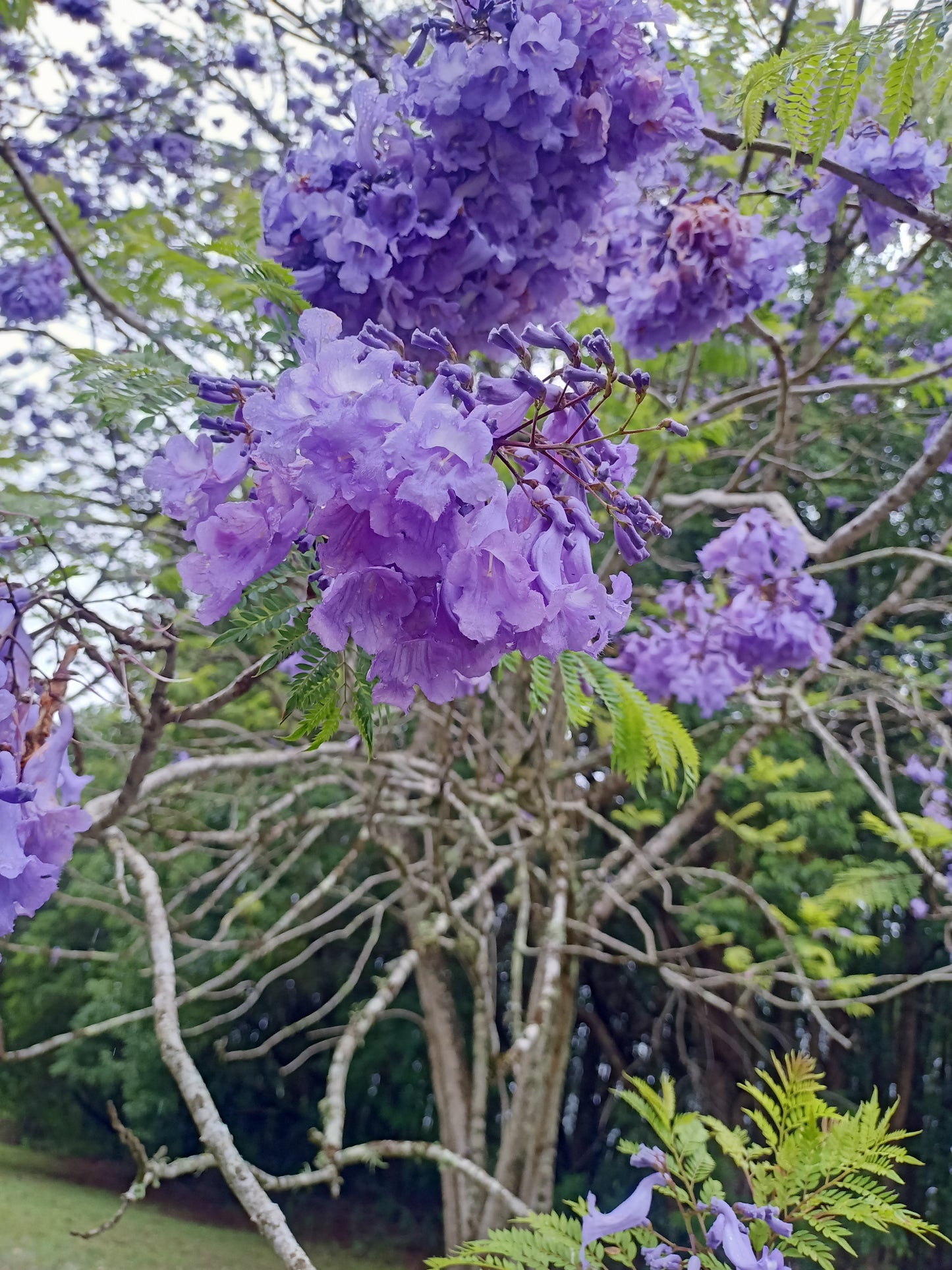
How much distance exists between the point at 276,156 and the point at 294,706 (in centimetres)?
494

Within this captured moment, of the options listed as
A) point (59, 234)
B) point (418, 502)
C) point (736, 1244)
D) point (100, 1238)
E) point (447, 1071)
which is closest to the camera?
point (418, 502)

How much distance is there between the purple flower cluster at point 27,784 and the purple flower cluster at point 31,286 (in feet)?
8.67

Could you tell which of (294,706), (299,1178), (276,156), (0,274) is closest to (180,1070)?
(299,1178)

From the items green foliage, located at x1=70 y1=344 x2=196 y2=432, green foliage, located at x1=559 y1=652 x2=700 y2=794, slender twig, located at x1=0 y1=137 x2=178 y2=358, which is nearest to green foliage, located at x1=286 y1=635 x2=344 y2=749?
green foliage, located at x1=70 y1=344 x2=196 y2=432

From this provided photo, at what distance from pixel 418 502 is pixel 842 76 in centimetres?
102

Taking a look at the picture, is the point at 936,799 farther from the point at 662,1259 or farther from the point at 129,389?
the point at 129,389

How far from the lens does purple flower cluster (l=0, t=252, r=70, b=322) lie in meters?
3.33

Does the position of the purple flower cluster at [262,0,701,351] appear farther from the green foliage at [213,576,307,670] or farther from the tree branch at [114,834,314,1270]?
the tree branch at [114,834,314,1270]

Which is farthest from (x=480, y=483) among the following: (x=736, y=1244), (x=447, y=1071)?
(x=447, y=1071)

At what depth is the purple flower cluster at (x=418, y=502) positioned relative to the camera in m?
0.70

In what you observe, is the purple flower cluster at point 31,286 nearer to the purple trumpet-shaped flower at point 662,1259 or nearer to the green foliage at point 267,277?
the green foliage at point 267,277

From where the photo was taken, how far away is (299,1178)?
150 cm

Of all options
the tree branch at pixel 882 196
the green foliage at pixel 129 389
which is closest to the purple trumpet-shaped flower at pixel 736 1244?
the green foliage at pixel 129 389

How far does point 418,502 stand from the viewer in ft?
2.23
